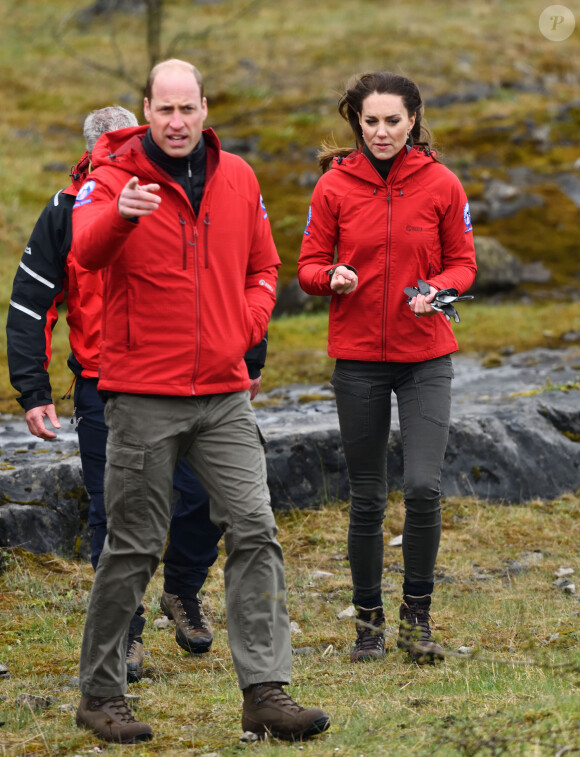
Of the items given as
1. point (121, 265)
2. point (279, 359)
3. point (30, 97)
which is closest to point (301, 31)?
point (30, 97)

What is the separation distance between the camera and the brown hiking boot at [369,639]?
551cm

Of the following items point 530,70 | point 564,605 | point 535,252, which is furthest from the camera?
point 530,70

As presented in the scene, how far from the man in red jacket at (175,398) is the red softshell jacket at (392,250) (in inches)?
47.8

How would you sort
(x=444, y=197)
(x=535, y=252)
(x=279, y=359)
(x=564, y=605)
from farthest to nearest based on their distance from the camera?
(x=535, y=252) < (x=279, y=359) < (x=564, y=605) < (x=444, y=197)

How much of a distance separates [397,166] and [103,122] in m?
1.59

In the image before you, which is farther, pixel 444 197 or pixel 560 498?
pixel 560 498

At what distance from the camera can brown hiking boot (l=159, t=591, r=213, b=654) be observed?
586 centimetres

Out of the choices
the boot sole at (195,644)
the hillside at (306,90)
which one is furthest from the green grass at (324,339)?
Result: the boot sole at (195,644)

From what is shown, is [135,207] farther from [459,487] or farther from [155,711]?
[459,487]

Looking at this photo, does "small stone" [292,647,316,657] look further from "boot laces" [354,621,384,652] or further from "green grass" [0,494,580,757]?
"boot laces" [354,621,384,652]

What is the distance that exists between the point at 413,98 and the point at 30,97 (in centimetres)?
2809

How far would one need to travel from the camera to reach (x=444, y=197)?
5488mm

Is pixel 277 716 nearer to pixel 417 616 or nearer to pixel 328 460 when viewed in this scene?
pixel 417 616

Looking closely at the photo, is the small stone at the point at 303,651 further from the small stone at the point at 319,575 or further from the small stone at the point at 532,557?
the small stone at the point at 532,557
